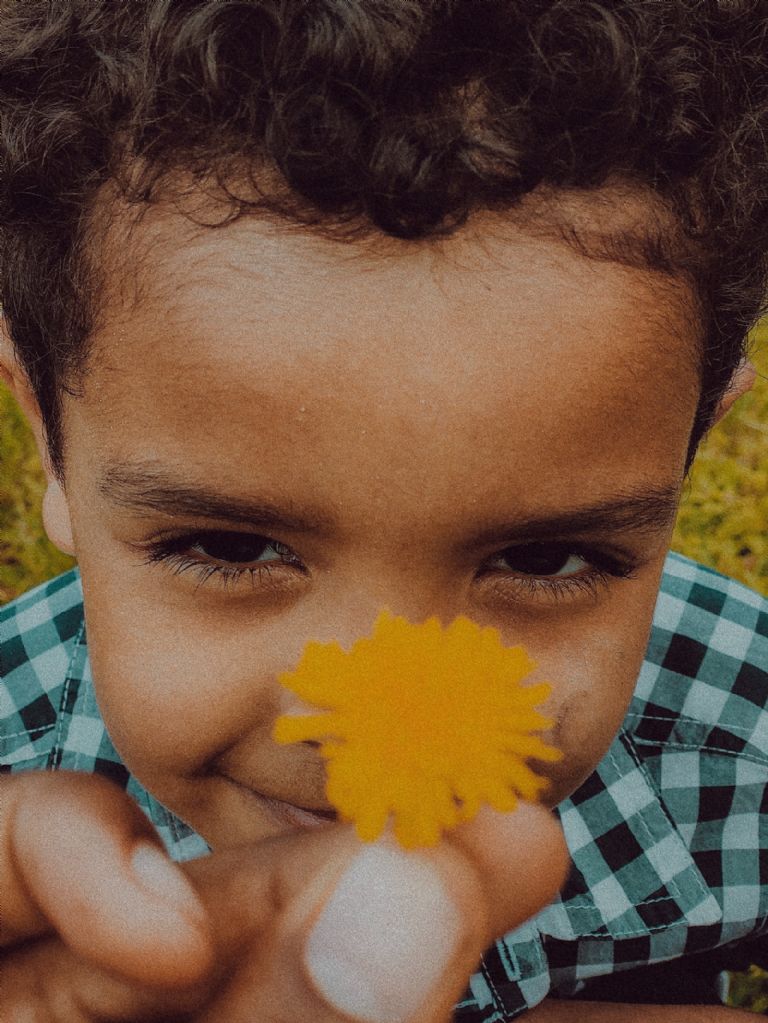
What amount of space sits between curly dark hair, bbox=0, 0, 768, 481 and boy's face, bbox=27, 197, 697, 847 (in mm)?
54

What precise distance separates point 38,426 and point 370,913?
955 millimetres

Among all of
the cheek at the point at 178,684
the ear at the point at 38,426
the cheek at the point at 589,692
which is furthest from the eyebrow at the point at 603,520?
the ear at the point at 38,426

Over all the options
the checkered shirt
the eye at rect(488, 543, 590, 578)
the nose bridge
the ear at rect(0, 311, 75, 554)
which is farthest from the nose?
the checkered shirt

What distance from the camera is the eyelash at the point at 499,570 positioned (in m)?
1.00

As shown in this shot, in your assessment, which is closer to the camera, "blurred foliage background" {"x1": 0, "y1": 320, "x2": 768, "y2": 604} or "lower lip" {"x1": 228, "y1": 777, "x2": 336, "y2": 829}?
"lower lip" {"x1": 228, "y1": 777, "x2": 336, "y2": 829}

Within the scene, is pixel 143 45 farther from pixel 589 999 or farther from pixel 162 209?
pixel 589 999

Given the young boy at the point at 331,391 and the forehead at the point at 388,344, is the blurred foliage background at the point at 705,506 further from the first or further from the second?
the forehead at the point at 388,344

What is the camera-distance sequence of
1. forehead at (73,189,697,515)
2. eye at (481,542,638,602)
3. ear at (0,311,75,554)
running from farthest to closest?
1. ear at (0,311,75,554)
2. eye at (481,542,638,602)
3. forehead at (73,189,697,515)

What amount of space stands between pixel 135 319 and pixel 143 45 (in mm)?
285

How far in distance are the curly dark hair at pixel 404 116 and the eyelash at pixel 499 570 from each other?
217 mm

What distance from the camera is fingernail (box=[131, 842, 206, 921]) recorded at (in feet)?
1.89

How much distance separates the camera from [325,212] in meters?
0.83

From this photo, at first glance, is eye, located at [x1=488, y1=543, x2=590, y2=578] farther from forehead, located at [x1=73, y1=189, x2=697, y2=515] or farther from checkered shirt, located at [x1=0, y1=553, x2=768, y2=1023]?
checkered shirt, located at [x1=0, y1=553, x2=768, y2=1023]

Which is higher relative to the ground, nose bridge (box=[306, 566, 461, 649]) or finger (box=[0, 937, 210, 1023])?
nose bridge (box=[306, 566, 461, 649])
